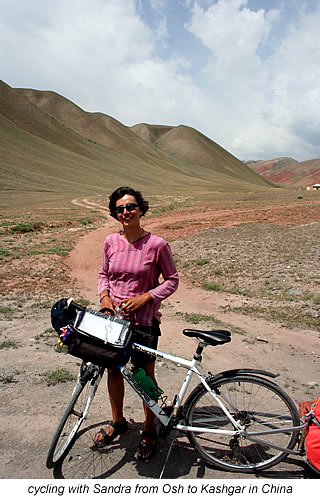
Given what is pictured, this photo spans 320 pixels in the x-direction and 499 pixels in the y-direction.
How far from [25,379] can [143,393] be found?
78.2 inches

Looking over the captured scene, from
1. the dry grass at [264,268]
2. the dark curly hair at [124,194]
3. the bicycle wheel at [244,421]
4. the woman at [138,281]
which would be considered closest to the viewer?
the bicycle wheel at [244,421]

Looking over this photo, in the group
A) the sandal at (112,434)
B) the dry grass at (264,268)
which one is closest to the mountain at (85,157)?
the dry grass at (264,268)

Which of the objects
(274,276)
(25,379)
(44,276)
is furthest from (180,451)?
(44,276)

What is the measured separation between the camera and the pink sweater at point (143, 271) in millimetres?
2770

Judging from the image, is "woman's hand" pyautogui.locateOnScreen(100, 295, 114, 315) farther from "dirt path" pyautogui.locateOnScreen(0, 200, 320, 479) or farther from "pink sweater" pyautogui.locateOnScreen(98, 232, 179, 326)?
"dirt path" pyautogui.locateOnScreen(0, 200, 320, 479)

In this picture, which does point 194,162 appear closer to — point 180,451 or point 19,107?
point 19,107

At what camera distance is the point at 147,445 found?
2.83 metres

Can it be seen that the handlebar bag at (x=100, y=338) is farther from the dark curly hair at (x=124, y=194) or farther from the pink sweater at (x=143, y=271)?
the dark curly hair at (x=124, y=194)

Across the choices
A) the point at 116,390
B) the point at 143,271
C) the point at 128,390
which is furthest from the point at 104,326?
the point at 128,390

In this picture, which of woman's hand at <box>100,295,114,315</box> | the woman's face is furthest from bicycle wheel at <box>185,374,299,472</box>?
the woman's face

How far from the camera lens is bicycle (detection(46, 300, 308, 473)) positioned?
2602mm

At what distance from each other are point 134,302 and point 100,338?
39 cm

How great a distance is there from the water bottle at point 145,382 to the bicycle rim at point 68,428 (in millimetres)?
359

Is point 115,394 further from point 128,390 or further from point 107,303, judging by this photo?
point 128,390
